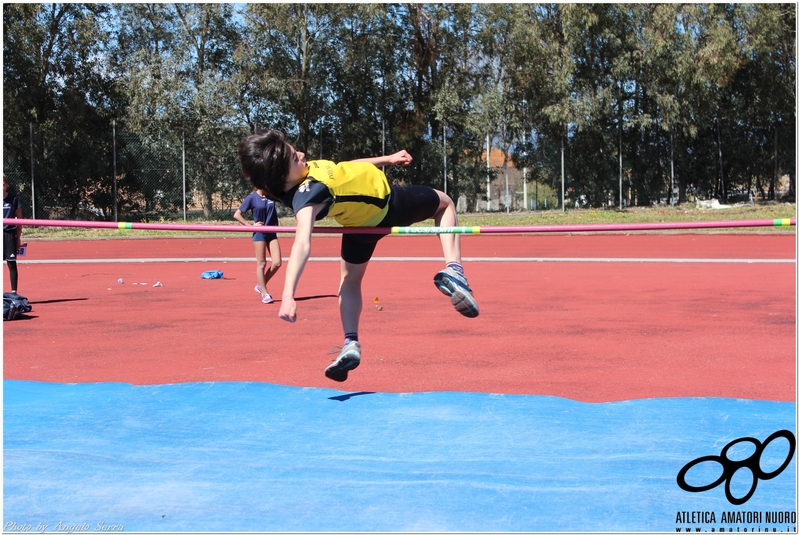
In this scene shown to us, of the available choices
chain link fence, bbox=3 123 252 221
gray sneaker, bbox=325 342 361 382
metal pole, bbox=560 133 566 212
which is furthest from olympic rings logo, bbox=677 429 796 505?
metal pole, bbox=560 133 566 212

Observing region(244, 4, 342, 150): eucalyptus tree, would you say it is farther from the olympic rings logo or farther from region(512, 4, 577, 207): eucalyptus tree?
the olympic rings logo

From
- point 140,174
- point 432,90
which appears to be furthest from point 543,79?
point 140,174

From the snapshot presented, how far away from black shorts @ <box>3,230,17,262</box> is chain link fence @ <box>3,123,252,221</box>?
11.2m

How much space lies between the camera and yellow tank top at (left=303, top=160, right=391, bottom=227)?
155 inches

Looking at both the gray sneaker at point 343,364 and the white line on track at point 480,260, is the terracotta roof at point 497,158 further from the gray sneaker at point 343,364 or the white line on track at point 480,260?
the gray sneaker at point 343,364

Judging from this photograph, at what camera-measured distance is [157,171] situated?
20312 mm

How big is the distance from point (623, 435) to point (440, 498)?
4.17ft

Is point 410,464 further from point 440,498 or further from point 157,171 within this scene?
point 157,171

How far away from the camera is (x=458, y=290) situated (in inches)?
165

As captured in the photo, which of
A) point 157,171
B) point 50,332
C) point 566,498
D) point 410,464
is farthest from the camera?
point 157,171

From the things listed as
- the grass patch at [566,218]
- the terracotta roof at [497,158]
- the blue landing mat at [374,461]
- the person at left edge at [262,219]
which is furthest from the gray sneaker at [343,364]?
the terracotta roof at [497,158]

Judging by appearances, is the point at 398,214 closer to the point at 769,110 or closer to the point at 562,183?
the point at 562,183

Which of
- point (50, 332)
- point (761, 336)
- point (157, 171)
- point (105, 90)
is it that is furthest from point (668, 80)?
point (50, 332)

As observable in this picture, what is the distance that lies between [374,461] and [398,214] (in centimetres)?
137
